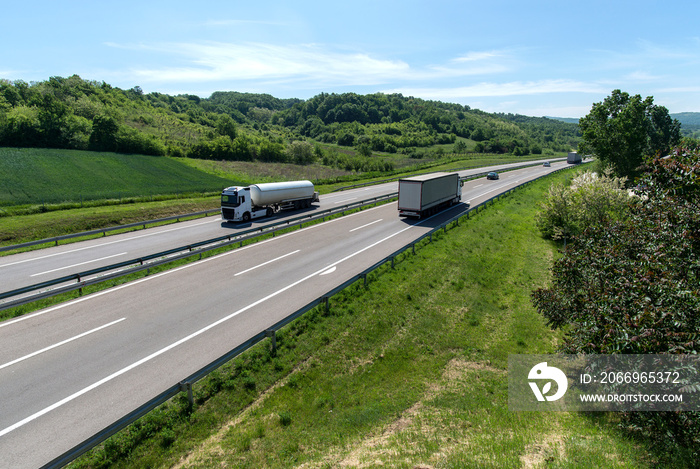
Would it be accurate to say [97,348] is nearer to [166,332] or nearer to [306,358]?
[166,332]

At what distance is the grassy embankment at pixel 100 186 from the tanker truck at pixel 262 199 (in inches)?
288

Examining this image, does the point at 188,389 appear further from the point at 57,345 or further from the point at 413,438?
the point at 57,345

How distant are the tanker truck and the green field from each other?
54.2 feet

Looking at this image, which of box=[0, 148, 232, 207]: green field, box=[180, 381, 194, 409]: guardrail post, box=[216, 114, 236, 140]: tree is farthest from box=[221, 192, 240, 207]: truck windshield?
box=[216, 114, 236, 140]: tree

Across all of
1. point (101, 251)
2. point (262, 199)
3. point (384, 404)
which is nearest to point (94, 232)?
point (101, 251)

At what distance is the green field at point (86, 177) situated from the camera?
132 feet

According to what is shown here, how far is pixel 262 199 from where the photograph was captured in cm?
3412

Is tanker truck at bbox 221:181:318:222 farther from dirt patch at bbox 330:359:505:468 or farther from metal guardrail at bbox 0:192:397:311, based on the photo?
dirt patch at bbox 330:359:505:468

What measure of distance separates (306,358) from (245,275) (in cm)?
820

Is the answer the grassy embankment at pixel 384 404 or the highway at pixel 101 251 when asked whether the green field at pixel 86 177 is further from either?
the grassy embankment at pixel 384 404

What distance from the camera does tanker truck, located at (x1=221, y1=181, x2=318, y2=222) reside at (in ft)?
105

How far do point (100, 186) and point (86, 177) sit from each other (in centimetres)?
444

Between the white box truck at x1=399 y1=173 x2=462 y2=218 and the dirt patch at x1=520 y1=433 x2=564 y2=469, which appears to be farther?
the white box truck at x1=399 y1=173 x2=462 y2=218

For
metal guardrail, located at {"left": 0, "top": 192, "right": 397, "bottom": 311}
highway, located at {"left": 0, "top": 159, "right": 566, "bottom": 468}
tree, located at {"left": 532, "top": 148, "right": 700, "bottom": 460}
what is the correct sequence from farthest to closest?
metal guardrail, located at {"left": 0, "top": 192, "right": 397, "bottom": 311} → highway, located at {"left": 0, "top": 159, "right": 566, "bottom": 468} → tree, located at {"left": 532, "top": 148, "right": 700, "bottom": 460}
